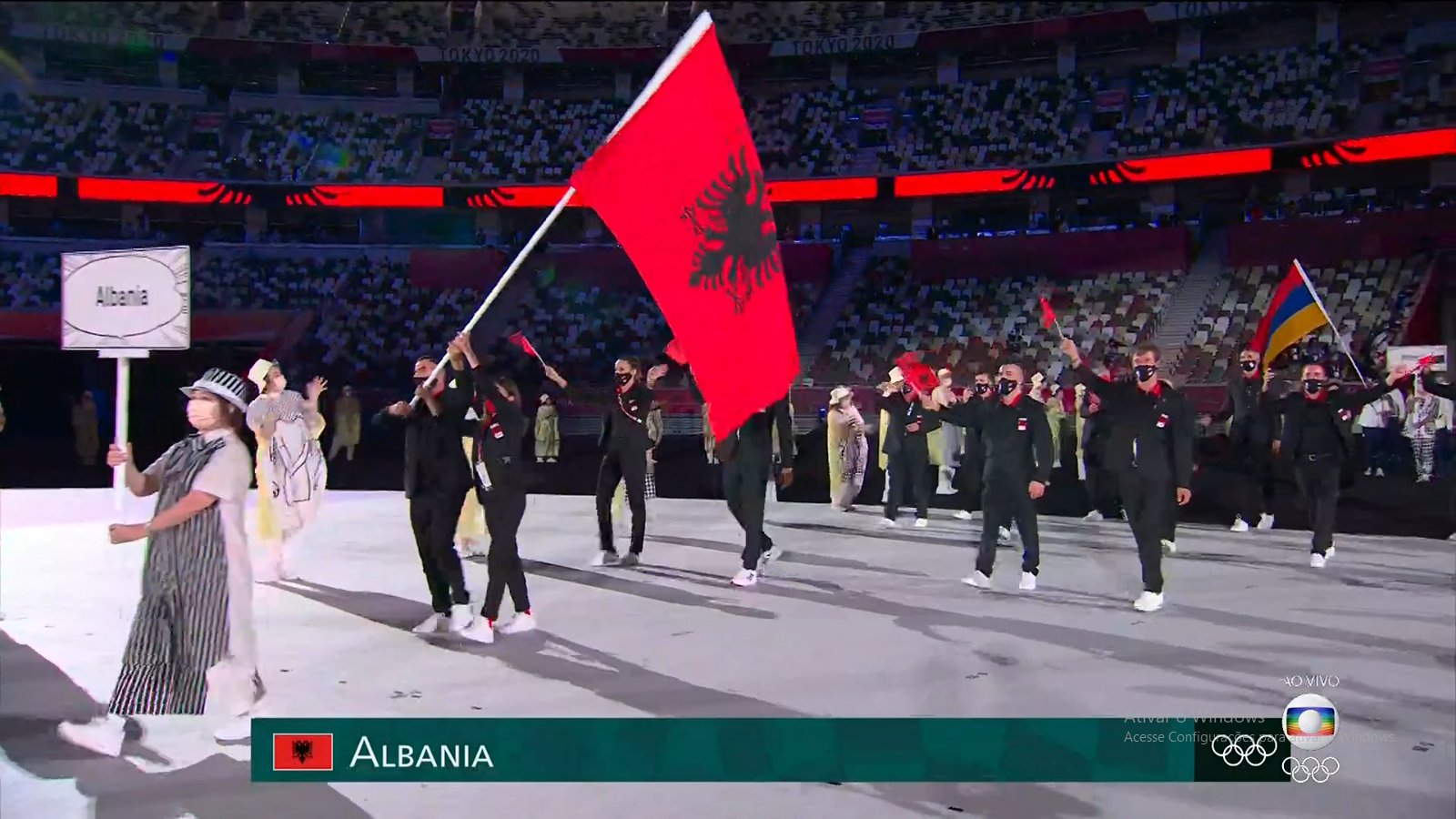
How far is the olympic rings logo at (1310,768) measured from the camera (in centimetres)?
306

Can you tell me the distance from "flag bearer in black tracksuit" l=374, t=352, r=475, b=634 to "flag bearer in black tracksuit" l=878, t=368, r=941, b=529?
6.15 metres

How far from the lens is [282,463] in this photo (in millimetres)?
7117

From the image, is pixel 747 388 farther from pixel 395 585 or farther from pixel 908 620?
pixel 395 585

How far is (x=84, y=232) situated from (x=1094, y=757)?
25570 millimetres

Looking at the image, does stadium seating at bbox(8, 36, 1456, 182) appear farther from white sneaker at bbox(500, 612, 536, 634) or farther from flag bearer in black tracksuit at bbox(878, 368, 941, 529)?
white sneaker at bbox(500, 612, 536, 634)

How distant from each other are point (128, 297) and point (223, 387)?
107cm

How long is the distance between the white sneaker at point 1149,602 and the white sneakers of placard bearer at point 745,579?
2516 mm

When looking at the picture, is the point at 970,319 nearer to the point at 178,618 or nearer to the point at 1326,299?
the point at 1326,299

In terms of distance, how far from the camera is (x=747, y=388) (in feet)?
12.9

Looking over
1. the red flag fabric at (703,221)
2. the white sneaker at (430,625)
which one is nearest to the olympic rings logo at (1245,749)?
the red flag fabric at (703,221)

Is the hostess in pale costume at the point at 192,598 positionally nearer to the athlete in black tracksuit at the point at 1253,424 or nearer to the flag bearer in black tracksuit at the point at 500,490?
the flag bearer in black tracksuit at the point at 500,490

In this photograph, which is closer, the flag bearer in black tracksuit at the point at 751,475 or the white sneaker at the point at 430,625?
the white sneaker at the point at 430,625

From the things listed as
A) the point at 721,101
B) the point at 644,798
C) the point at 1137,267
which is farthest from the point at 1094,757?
the point at 1137,267

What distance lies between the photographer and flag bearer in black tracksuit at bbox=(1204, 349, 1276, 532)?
925cm
